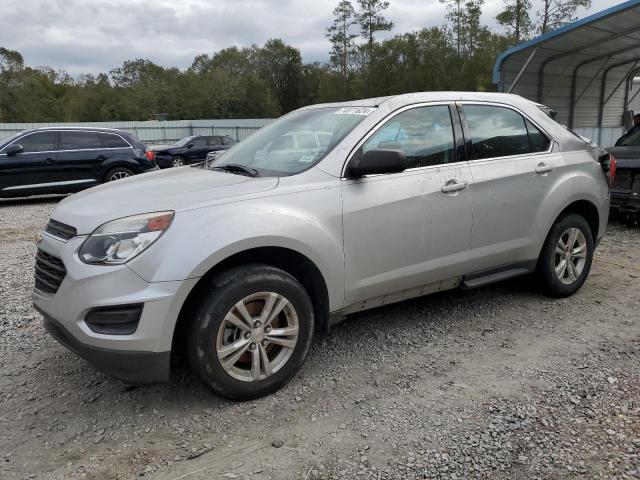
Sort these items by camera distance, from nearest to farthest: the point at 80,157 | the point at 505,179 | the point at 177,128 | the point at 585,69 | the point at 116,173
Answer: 1. the point at 505,179
2. the point at 80,157
3. the point at 116,173
4. the point at 585,69
5. the point at 177,128

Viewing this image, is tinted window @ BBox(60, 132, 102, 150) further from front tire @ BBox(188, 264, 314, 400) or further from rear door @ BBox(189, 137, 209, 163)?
rear door @ BBox(189, 137, 209, 163)

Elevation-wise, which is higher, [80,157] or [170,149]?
[80,157]

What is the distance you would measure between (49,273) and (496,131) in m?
3.29

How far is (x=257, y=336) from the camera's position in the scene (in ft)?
9.58

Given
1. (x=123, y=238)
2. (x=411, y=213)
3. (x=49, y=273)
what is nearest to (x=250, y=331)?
(x=123, y=238)

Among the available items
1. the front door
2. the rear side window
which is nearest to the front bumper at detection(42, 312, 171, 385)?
the front door

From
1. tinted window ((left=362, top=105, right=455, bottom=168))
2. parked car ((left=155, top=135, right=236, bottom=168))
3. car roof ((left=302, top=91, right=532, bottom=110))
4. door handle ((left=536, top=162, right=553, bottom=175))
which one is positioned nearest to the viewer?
tinted window ((left=362, top=105, right=455, bottom=168))

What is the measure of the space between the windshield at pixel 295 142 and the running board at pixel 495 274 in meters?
1.47

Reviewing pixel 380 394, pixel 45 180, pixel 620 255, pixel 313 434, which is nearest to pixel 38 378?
pixel 313 434

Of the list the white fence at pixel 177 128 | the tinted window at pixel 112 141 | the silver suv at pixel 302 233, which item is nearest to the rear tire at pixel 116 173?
the tinted window at pixel 112 141

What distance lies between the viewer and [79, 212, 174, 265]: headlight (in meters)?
2.66

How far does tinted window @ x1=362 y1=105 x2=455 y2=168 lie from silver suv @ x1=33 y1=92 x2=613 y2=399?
1 centimetres

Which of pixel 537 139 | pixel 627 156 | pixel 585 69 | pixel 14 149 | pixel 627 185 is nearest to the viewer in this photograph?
pixel 537 139

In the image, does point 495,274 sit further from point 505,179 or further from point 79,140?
point 79,140
